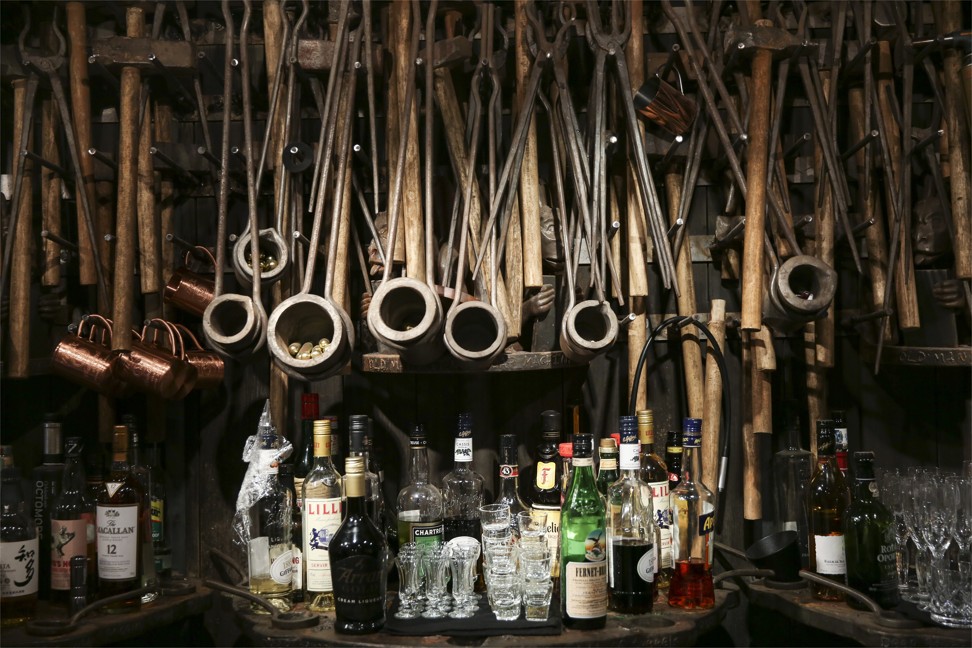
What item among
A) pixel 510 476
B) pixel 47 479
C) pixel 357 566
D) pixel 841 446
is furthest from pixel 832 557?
pixel 47 479

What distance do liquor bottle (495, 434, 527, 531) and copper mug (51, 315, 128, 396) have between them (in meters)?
0.85

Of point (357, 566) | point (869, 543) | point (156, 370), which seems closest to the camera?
point (357, 566)

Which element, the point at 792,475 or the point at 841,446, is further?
the point at 792,475

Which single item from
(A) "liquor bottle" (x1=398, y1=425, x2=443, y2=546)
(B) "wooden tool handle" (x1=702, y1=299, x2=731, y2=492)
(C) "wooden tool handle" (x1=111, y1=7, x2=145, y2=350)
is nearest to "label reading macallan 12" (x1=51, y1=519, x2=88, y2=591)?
(C) "wooden tool handle" (x1=111, y1=7, x2=145, y2=350)

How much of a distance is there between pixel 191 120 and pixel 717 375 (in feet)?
4.71

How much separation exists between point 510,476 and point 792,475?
26.9 inches

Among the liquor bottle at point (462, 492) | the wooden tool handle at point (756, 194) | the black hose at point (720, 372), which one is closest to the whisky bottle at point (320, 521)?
the liquor bottle at point (462, 492)

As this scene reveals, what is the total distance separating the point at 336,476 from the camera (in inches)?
65.5

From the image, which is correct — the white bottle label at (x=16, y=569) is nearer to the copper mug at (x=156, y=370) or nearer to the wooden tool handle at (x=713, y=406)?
the copper mug at (x=156, y=370)

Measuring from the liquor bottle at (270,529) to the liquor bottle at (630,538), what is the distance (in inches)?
26.4

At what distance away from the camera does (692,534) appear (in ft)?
5.45

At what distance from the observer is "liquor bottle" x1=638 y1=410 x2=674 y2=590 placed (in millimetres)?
1649

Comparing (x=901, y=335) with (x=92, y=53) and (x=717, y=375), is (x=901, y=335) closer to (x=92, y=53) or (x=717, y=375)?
(x=717, y=375)

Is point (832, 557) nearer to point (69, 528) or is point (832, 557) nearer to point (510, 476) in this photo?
point (510, 476)
